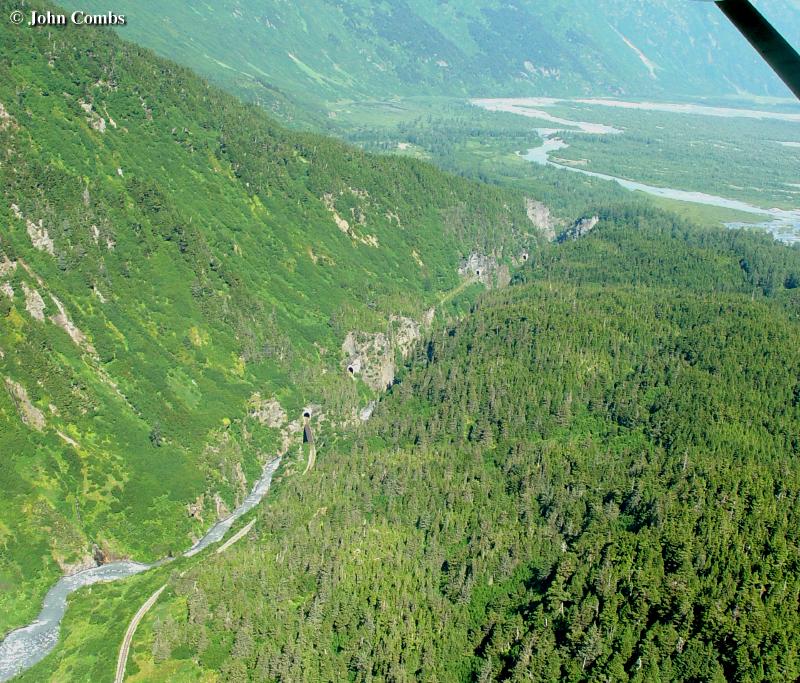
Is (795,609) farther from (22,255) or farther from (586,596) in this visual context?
(22,255)

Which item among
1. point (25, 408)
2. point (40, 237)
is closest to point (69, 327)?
point (40, 237)

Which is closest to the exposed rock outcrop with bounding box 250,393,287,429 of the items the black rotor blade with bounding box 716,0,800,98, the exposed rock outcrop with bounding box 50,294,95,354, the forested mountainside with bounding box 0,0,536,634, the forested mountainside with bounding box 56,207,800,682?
the forested mountainside with bounding box 0,0,536,634

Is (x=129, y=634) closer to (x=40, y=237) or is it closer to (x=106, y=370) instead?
(x=106, y=370)

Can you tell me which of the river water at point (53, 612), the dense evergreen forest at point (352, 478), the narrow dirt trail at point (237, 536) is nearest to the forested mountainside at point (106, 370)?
the dense evergreen forest at point (352, 478)

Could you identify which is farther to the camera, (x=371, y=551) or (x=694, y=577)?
(x=371, y=551)

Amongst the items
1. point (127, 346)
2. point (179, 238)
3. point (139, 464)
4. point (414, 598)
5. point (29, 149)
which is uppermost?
point (29, 149)

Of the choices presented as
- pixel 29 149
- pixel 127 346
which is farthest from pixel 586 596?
pixel 29 149

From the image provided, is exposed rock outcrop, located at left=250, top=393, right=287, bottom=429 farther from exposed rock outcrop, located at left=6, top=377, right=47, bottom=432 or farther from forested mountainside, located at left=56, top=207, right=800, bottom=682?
exposed rock outcrop, located at left=6, top=377, right=47, bottom=432

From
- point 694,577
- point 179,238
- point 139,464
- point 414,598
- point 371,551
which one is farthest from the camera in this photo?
point 179,238
